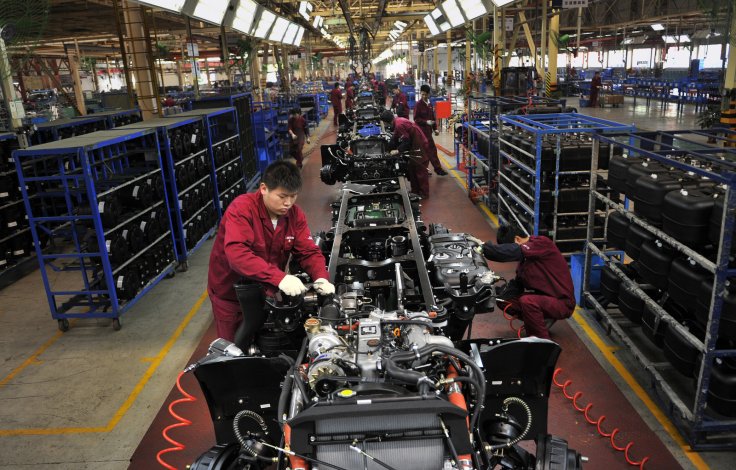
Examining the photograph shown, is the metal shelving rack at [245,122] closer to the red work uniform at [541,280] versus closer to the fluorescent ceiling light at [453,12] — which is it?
the fluorescent ceiling light at [453,12]

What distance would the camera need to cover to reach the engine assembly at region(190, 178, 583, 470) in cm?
225

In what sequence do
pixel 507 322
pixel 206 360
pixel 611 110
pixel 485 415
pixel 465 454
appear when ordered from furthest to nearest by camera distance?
pixel 611 110
pixel 507 322
pixel 485 415
pixel 206 360
pixel 465 454

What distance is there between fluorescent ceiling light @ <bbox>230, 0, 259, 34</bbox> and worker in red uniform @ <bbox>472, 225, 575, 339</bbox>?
5938 millimetres

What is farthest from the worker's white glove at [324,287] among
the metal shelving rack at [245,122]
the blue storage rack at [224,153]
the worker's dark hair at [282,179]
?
the metal shelving rack at [245,122]

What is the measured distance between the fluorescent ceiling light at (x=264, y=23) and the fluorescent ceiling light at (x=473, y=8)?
13.0ft

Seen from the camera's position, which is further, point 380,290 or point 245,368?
Answer: point 380,290

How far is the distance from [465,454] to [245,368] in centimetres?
132

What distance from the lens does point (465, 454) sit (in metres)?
2.27

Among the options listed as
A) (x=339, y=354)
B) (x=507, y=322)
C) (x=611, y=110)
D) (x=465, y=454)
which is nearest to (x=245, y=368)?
(x=339, y=354)

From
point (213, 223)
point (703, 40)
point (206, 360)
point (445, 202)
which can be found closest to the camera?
point (206, 360)

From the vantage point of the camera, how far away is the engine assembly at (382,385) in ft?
7.37

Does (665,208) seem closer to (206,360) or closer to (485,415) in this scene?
(485,415)

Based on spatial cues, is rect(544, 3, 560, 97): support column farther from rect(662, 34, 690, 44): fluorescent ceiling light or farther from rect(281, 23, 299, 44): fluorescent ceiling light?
rect(662, 34, 690, 44): fluorescent ceiling light

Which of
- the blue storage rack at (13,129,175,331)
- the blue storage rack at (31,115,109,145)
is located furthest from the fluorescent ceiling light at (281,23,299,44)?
the blue storage rack at (13,129,175,331)
